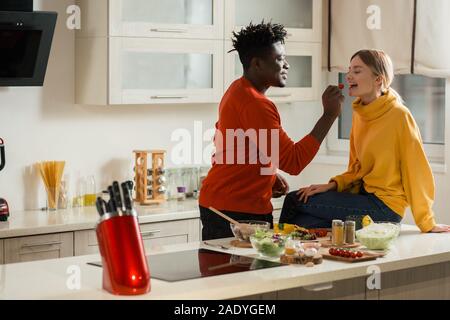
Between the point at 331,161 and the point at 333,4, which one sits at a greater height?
the point at 333,4

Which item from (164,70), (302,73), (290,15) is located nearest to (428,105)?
(302,73)

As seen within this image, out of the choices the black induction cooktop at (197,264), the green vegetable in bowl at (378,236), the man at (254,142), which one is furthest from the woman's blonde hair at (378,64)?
the black induction cooktop at (197,264)

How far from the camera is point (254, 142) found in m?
Answer: 3.47

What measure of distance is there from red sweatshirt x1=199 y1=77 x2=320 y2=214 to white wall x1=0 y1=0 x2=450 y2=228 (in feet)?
4.13

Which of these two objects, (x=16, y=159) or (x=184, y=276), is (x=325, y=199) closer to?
(x=184, y=276)

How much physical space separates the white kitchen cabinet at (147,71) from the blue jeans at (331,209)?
1193mm

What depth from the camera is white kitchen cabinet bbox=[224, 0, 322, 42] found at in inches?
198

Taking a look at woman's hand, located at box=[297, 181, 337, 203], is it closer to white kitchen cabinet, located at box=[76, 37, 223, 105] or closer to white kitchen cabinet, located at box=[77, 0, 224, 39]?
white kitchen cabinet, located at box=[76, 37, 223, 105]

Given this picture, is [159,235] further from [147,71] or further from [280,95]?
[280,95]

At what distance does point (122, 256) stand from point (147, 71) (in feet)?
7.52

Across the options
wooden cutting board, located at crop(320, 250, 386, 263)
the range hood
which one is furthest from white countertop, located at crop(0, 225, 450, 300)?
the range hood

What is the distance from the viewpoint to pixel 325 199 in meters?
3.69
